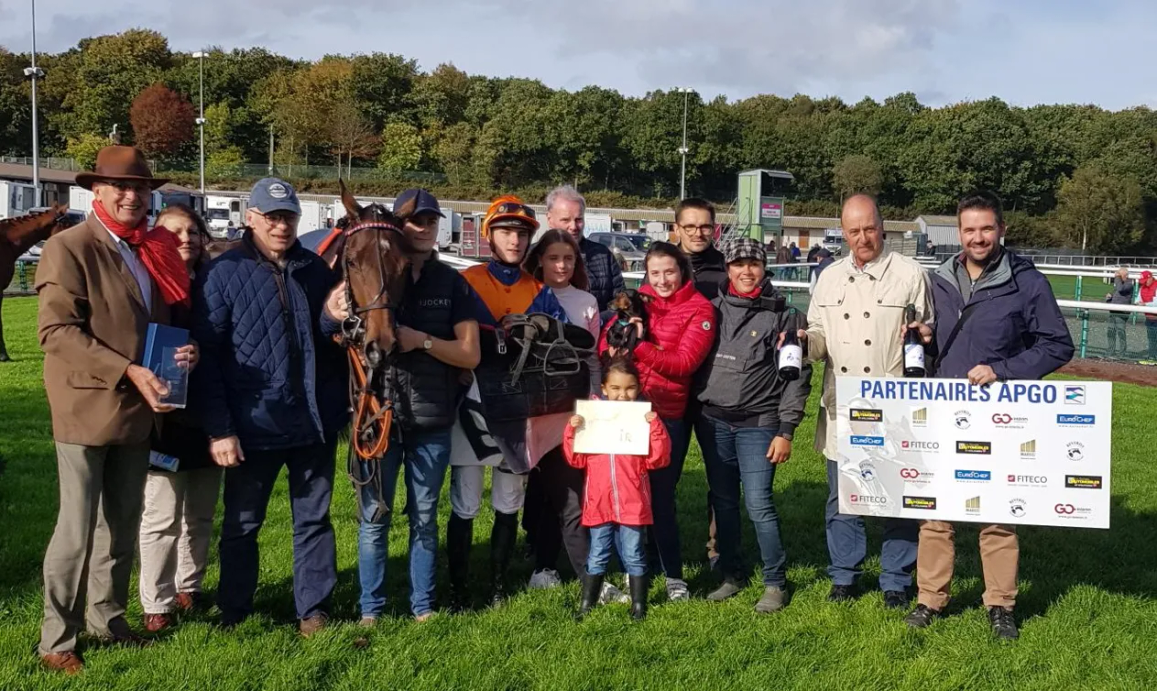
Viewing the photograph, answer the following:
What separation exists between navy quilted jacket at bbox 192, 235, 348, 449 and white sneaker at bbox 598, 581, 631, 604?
185cm

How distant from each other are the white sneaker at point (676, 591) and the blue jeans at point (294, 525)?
189 cm

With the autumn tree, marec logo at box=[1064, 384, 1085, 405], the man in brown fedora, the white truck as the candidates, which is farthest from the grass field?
the autumn tree

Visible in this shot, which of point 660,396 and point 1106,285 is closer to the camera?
point 660,396

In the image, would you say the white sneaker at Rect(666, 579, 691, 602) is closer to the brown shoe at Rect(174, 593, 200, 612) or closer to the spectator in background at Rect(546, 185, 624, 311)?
the spectator in background at Rect(546, 185, 624, 311)

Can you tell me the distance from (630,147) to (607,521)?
81.1m

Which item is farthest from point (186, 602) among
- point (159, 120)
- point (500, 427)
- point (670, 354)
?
point (159, 120)

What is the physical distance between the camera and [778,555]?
16.9 feet

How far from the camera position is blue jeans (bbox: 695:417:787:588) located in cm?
508

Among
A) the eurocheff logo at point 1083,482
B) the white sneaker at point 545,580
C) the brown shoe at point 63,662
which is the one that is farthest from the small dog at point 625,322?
the brown shoe at point 63,662

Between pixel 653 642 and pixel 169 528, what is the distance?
8.27 ft

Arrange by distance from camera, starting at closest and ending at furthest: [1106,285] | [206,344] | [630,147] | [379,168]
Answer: [206,344] < [1106,285] < [379,168] < [630,147]

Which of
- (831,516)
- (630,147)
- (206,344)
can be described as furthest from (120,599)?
(630,147)

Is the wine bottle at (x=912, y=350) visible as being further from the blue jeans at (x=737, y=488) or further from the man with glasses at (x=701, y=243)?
the man with glasses at (x=701, y=243)

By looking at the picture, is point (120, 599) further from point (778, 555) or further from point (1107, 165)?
point (1107, 165)
